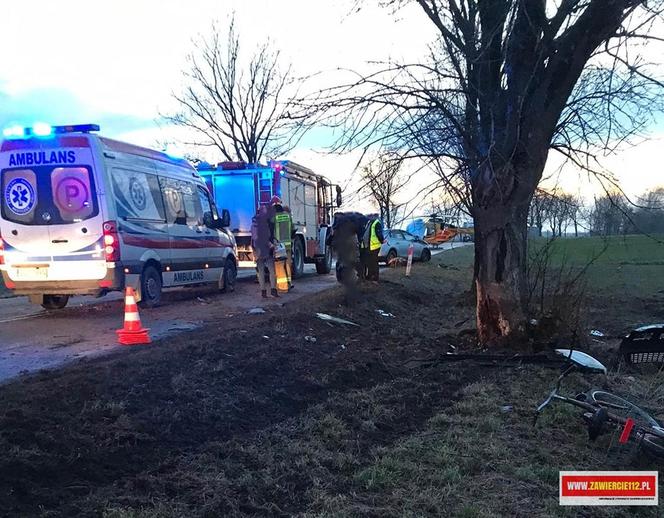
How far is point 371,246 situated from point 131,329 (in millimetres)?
7514

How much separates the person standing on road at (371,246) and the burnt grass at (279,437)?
710 centimetres

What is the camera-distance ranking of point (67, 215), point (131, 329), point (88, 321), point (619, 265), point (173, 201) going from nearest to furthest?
point (131, 329) < point (67, 215) < point (88, 321) < point (173, 201) < point (619, 265)

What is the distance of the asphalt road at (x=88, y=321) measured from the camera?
23.4ft

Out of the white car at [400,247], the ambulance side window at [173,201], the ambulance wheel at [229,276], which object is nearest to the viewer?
the ambulance side window at [173,201]

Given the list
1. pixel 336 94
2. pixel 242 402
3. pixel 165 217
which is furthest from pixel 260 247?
pixel 242 402

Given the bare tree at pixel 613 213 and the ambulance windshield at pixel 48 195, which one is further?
the ambulance windshield at pixel 48 195

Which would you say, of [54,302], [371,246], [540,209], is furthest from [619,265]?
[54,302]

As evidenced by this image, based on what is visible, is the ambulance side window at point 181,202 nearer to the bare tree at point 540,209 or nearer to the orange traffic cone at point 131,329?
the orange traffic cone at point 131,329

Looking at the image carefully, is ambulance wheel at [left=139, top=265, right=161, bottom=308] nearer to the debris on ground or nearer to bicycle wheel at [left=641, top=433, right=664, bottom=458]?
the debris on ground

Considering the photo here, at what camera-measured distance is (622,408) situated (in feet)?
14.6

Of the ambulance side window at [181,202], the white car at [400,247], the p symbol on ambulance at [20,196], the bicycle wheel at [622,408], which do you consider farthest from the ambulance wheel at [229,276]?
the white car at [400,247]

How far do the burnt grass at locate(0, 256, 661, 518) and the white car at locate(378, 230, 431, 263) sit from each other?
1828 cm

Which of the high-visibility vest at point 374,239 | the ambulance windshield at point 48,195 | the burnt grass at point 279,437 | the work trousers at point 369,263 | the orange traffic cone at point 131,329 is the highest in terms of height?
the ambulance windshield at point 48,195

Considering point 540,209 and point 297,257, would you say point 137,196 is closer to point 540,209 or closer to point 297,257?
point 540,209
